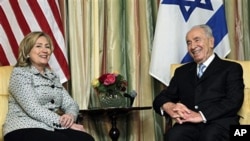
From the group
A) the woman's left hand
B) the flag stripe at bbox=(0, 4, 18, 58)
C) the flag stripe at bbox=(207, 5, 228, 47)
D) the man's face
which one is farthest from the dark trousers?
the flag stripe at bbox=(0, 4, 18, 58)

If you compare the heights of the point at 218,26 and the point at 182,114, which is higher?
the point at 218,26

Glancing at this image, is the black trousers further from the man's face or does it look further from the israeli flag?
the israeli flag

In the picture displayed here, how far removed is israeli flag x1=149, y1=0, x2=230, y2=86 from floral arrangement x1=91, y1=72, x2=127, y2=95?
1.18 feet

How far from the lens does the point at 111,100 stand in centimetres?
394

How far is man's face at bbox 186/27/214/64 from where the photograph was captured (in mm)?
3533

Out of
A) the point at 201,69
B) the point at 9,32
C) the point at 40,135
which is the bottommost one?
the point at 40,135

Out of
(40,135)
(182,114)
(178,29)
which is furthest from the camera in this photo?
(178,29)

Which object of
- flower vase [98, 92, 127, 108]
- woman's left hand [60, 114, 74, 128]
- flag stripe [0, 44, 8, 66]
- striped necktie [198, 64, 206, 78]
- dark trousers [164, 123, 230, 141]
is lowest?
dark trousers [164, 123, 230, 141]

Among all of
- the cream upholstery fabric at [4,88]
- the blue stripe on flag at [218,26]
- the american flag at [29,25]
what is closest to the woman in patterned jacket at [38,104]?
the cream upholstery fabric at [4,88]

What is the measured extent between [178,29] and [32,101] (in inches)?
61.9

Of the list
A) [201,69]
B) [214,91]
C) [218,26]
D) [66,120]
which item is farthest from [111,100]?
[218,26]

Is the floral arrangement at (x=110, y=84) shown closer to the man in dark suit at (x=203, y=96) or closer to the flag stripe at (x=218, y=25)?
the man in dark suit at (x=203, y=96)

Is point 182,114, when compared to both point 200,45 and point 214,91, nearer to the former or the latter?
point 214,91

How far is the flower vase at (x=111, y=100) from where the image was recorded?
3939mm
